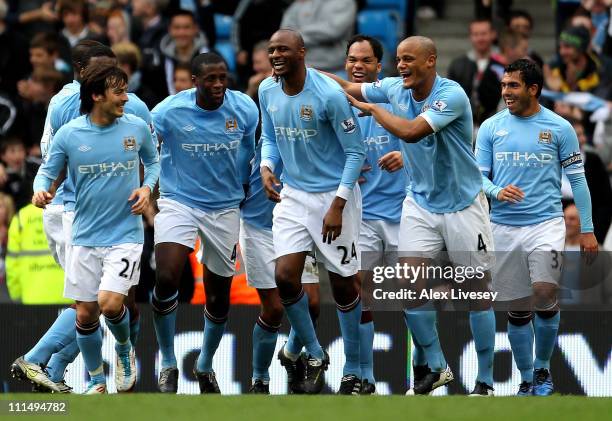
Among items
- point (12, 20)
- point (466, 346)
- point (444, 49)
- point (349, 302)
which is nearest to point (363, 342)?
point (349, 302)

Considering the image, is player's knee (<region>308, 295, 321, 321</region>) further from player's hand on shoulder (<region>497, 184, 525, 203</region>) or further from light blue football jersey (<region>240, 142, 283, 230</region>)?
player's hand on shoulder (<region>497, 184, 525, 203</region>)

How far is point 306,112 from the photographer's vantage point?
1133 centimetres

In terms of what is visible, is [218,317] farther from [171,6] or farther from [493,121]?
[171,6]

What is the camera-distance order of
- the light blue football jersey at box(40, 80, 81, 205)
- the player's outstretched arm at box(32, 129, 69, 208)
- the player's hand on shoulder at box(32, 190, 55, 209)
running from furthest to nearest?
the light blue football jersey at box(40, 80, 81, 205) → the player's outstretched arm at box(32, 129, 69, 208) → the player's hand on shoulder at box(32, 190, 55, 209)

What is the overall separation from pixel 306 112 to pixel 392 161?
81cm

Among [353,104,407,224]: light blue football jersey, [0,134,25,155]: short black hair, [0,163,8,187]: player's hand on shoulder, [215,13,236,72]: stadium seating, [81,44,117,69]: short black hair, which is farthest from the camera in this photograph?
[215,13,236,72]: stadium seating

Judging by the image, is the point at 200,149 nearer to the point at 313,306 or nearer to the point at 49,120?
the point at 49,120

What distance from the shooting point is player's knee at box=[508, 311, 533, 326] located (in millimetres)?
11992

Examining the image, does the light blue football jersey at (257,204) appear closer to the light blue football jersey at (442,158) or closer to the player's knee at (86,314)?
the light blue football jersey at (442,158)

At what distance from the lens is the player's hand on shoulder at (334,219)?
11.2 meters

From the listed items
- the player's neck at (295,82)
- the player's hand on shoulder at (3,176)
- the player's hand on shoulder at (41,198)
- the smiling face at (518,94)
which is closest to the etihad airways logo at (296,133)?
the player's neck at (295,82)

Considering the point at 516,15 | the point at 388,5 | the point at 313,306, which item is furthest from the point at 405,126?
the point at 388,5

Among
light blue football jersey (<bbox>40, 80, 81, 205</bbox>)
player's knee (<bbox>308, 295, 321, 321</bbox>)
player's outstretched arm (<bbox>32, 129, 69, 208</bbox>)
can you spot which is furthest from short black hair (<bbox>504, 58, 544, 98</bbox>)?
player's outstretched arm (<bbox>32, 129, 69, 208</bbox>)

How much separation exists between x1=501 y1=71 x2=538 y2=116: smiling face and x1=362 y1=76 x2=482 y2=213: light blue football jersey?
2.72 feet
